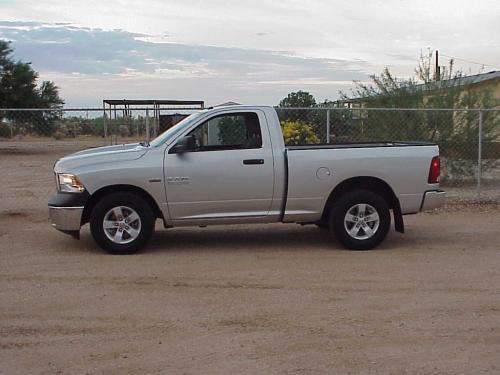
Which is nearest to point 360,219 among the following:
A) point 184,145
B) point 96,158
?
point 184,145

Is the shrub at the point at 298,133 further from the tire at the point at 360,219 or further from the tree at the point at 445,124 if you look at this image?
the tire at the point at 360,219

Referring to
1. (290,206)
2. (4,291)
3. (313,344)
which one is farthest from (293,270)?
(4,291)

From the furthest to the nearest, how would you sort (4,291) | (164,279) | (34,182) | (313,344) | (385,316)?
(34,182), (164,279), (4,291), (385,316), (313,344)

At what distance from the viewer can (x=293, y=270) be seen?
8.39 meters

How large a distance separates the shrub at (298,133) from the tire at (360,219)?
5.44m

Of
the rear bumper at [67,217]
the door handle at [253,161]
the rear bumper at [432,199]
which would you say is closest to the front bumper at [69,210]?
the rear bumper at [67,217]

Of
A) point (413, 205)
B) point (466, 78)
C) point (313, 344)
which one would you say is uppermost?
point (466, 78)

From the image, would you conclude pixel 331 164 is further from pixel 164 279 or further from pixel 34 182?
pixel 34 182

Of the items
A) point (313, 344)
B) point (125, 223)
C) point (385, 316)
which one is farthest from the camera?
point (125, 223)

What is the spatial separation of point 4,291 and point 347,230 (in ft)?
14.2

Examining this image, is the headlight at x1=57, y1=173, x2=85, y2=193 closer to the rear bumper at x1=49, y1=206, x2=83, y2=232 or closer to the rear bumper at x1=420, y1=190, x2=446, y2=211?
the rear bumper at x1=49, y1=206, x2=83, y2=232

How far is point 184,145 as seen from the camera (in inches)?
361

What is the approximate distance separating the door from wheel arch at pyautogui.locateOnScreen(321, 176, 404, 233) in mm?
818

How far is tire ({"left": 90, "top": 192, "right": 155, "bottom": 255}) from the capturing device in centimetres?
912
